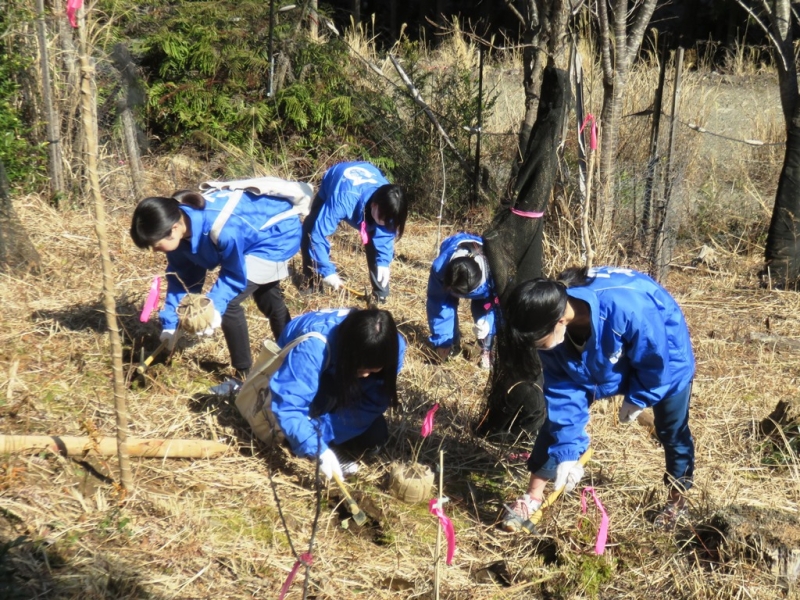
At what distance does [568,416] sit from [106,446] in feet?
6.64

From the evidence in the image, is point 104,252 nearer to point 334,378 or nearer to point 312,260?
point 334,378

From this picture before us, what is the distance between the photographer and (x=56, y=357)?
4.57 m

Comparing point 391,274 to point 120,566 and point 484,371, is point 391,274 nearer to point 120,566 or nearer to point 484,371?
point 484,371

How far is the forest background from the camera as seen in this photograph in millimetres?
3236

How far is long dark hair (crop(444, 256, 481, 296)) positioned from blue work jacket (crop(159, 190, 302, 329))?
103cm

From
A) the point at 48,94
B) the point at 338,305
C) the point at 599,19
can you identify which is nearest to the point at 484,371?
the point at 338,305

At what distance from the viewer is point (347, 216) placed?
6.20 metres

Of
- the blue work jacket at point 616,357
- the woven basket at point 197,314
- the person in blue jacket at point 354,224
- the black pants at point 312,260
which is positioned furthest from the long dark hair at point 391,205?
the blue work jacket at point 616,357

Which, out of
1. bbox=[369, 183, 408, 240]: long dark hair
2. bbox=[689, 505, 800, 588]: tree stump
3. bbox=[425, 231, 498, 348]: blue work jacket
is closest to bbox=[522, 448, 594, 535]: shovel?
bbox=[689, 505, 800, 588]: tree stump

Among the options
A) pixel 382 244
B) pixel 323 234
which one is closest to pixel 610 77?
pixel 382 244

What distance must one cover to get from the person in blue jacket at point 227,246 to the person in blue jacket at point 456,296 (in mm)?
1073

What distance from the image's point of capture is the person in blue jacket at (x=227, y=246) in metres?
3.96

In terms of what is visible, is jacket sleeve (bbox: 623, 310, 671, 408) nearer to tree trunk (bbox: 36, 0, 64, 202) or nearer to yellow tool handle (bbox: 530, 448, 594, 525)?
yellow tool handle (bbox: 530, 448, 594, 525)

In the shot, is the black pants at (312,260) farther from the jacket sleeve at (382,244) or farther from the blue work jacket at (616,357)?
the blue work jacket at (616,357)
